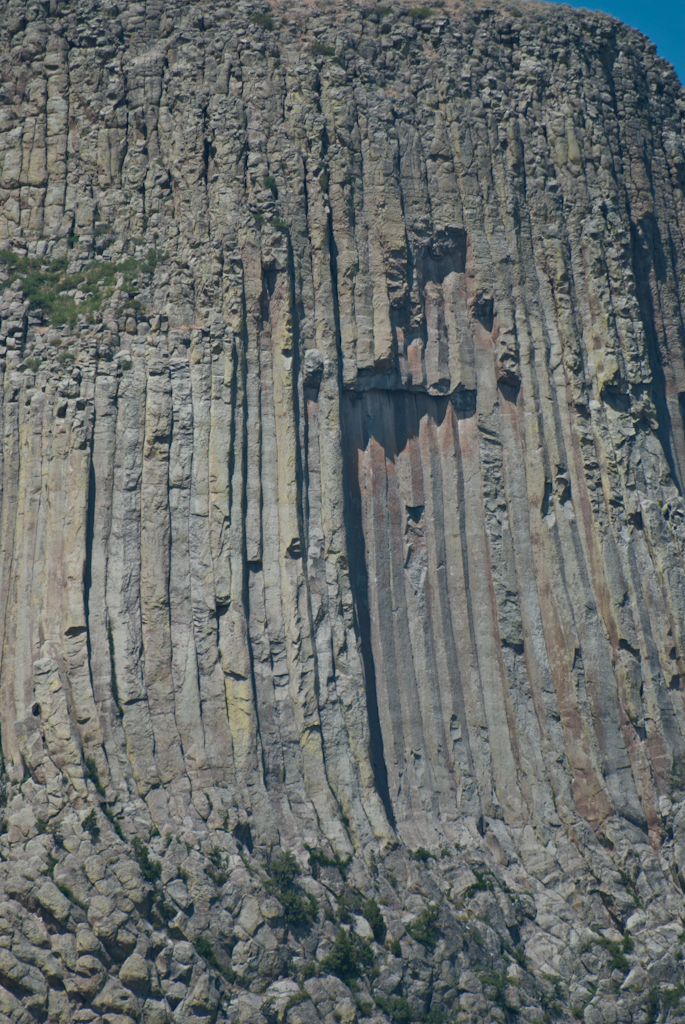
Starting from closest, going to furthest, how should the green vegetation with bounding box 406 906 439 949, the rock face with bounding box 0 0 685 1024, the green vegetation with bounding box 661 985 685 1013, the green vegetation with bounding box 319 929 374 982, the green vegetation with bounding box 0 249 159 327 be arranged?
1. the green vegetation with bounding box 319 929 374 982
2. the rock face with bounding box 0 0 685 1024
3. the green vegetation with bounding box 406 906 439 949
4. the green vegetation with bounding box 661 985 685 1013
5. the green vegetation with bounding box 0 249 159 327

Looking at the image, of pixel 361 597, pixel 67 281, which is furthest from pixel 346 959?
pixel 67 281

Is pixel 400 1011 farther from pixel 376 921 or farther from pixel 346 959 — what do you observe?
pixel 376 921

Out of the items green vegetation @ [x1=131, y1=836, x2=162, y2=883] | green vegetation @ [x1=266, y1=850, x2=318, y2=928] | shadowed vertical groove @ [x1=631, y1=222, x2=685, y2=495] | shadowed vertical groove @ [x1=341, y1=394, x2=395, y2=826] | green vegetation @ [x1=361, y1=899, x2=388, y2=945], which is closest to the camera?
green vegetation @ [x1=131, y1=836, x2=162, y2=883]

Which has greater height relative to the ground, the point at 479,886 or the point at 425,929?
the point at 479,886

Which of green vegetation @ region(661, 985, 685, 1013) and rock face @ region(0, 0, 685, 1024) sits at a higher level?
rock face @ region(0, 0, 685, 1024)

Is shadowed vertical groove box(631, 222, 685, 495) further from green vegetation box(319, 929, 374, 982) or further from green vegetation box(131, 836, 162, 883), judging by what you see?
green vegetation box(131, 836, 162, 883)

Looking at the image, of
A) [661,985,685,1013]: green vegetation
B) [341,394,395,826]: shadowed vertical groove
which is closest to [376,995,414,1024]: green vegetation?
[341,394,395,826]: shadowed vertical groove

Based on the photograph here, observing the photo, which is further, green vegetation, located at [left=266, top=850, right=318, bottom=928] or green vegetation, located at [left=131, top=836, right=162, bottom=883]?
green vegetation, located at [left=266, top=850, right=318, bottom=928]

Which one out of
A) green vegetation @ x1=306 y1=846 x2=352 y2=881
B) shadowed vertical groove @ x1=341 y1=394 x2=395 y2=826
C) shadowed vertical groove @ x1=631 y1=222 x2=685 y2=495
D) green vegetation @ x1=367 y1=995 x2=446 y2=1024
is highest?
shadowed vertical groove @ x1=631 y1=222 x2=685 y2=495
